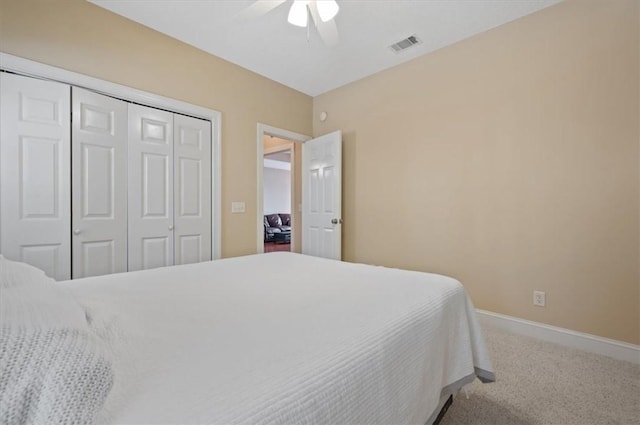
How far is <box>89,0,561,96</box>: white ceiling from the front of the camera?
2.26 meters

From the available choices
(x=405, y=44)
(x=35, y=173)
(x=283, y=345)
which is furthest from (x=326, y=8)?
(x=35, y=173)

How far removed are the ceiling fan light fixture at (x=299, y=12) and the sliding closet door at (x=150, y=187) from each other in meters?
1.52

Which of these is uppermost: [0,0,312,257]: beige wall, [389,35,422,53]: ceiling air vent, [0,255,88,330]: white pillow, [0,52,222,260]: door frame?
[389,35,422,53]: ceiling air vent

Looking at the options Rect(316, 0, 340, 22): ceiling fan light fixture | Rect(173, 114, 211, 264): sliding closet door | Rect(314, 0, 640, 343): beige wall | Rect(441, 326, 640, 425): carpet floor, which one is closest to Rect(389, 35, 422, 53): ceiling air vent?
Rect(314, 0, 640, 343): beige wall

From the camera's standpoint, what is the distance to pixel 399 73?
3.19 meters

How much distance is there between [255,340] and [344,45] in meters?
2.88

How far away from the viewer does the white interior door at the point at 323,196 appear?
3510 mm

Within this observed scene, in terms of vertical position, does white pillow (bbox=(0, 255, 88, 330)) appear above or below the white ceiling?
below

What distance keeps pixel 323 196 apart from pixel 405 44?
1.88m

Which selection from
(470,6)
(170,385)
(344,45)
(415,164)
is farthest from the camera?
(415,164)

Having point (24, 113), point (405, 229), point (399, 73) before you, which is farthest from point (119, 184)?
point (399, 73)

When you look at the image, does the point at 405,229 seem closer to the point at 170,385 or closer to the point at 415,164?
the point at 415,164

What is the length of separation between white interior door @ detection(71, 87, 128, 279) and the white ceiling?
0.85 metres

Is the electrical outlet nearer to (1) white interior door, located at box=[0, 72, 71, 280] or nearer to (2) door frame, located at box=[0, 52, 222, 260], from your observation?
(2) door frame, located at box=[0, 52, 222, 260]
